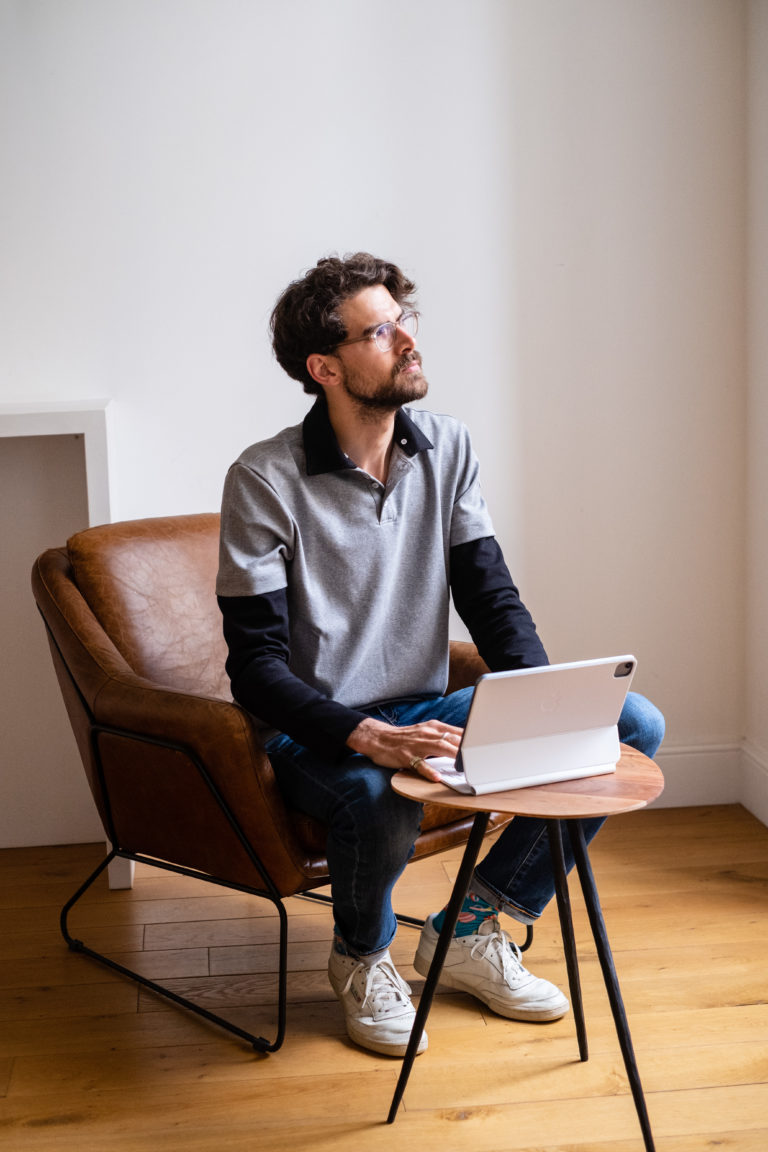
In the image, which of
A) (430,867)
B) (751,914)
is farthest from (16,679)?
(751,914)

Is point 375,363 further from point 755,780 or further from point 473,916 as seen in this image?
point 755,780

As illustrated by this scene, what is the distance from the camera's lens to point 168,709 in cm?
183

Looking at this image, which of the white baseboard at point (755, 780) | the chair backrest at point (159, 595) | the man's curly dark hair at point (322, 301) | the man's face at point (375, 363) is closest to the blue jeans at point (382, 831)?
the chair backrest at point (159, 595)

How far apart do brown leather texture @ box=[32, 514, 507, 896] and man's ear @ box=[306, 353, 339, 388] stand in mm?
497

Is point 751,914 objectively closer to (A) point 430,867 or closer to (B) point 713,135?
(A) point 430,867

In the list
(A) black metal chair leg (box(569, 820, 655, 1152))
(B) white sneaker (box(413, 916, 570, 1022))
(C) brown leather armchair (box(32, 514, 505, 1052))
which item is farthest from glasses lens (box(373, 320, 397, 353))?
(B) white sneaker (box(413, 916, 570, 1022))

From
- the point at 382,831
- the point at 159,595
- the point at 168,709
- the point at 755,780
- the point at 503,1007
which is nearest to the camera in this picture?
the point at 382,831

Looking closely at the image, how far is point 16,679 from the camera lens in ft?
8.95

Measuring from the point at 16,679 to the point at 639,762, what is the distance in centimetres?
166

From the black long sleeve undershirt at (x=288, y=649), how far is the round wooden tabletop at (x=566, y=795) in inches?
9.4

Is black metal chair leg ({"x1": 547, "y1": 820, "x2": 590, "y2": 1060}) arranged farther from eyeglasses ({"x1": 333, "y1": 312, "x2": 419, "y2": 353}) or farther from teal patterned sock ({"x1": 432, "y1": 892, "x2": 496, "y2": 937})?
eyeglasses ({"x1": 333, "y1": 312, "x2": 419, "y2": 353})

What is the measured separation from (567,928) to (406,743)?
40 centimetres

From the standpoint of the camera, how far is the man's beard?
197 cm

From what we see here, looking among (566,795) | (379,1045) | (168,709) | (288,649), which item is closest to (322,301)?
(288,649)
